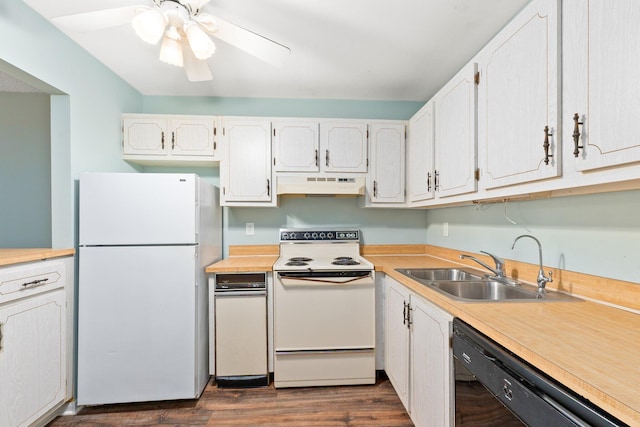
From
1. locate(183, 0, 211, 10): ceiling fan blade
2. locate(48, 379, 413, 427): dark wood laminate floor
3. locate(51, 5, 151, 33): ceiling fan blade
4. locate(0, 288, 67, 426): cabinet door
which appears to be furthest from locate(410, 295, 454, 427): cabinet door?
locate(0, 288, 67, 426): cabinet door

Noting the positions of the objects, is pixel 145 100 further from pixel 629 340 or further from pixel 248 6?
pixel 629 340

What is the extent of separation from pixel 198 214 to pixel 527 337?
1.90 m

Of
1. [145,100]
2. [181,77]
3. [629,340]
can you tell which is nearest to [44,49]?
[181,77]

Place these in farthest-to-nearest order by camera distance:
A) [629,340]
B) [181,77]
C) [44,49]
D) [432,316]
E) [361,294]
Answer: [181,77]
[361,294]
[44,49]
[432,316]
[629,340]

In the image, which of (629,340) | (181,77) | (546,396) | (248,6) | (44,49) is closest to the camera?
(546,396)

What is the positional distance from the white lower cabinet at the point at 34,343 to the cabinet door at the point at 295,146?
164cm

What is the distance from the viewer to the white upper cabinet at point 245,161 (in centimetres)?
245

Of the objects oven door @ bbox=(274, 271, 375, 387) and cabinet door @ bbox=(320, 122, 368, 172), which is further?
cabinet door @ bbox=(320, 122, 368, 172)

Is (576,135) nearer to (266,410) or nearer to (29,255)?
(266,410)

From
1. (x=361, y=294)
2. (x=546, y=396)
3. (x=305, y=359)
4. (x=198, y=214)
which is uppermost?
(x=198, y=214)

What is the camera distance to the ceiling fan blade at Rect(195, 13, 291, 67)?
1398mm

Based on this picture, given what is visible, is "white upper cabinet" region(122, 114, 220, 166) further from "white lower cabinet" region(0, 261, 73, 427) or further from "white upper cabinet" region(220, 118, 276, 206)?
"white lower cabinet" region(0, 261, 73, 427)

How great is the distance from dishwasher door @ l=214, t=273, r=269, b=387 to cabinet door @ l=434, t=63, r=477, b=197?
153 cm

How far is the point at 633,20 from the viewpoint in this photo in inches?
30.8
